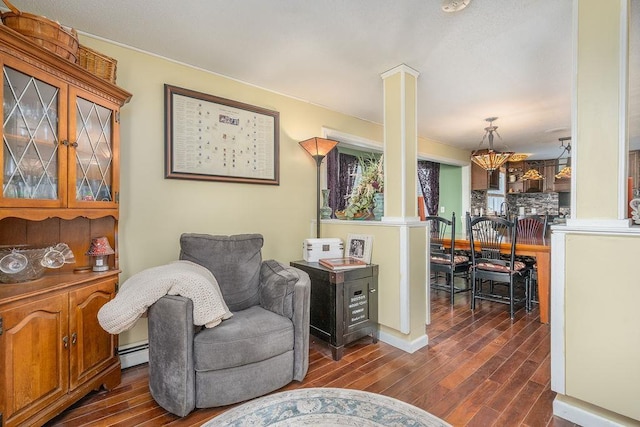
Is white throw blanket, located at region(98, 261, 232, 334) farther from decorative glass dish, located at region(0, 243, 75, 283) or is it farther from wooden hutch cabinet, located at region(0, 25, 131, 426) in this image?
decorative glass dish, located at region(0, 243, 75, 283)

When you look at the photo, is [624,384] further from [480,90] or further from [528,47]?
[480,90]

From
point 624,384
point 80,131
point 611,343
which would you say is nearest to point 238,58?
point 80,131

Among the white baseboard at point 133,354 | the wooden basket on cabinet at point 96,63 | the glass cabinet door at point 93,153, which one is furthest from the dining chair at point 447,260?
the wooden basket on cabinet at point 96,63

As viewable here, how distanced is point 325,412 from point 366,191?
185cm

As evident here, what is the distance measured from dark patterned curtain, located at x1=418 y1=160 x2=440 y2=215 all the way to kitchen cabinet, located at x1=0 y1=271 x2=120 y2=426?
5.44m

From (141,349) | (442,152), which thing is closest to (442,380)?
(141,349)

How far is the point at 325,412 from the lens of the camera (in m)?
1.72

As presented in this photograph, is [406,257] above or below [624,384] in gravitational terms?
above

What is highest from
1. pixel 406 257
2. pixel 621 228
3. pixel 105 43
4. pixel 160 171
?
pixel 105 43

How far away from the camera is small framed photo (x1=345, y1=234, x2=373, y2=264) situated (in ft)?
8.93

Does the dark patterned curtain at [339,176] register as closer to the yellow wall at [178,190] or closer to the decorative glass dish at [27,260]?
the yellow wall at [178,190]

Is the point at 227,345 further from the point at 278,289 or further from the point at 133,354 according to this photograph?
the point at 133,354

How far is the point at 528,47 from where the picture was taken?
2266mm

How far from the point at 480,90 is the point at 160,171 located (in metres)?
3.05
